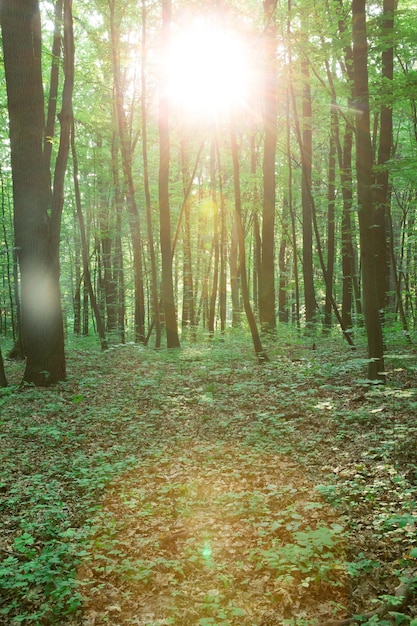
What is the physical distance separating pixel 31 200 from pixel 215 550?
28.9 feet

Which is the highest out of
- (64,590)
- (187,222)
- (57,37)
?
(57,37)

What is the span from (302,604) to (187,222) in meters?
21.0

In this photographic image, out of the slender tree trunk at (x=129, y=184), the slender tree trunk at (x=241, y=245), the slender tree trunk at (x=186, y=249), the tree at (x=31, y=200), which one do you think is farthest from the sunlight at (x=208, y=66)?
the tree at (x=31, y=200)

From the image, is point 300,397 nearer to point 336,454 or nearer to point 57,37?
point 336,454

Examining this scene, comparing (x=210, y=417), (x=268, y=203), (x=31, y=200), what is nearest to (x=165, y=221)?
(x=268, y=203)

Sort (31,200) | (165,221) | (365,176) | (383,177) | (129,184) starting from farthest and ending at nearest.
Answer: (129,184) < (165,221) < (383,177) < (31,200) < (365,176)

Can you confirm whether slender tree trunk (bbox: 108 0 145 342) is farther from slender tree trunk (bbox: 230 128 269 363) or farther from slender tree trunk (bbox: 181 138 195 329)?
slender tree trunk (bbox: 230 128 269 363)

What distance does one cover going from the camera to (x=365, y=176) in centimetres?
845

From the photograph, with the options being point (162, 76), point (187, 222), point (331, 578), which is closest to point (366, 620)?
point (331, 578)

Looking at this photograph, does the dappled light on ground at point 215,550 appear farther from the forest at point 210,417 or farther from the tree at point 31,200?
the tree at point 31,200

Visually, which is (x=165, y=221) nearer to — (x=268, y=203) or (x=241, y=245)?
(x=268, y=203)

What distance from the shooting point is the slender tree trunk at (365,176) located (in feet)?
26.9

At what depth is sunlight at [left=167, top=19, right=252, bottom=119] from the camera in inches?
598

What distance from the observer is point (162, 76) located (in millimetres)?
16047
